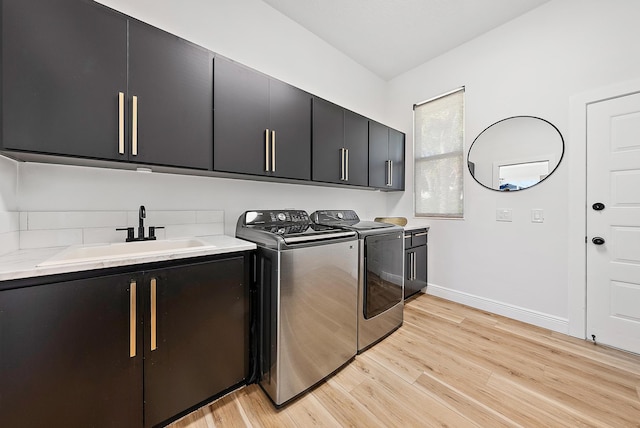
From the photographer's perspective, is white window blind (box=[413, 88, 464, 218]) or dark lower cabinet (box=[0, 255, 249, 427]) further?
white window blind (box=[413, 88, 464, 218])

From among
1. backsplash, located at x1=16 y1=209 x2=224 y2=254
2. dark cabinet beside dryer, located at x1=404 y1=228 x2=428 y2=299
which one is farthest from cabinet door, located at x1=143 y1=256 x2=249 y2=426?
dark cabinet beside dryer, located at x1=404 y1=228 x2=428 y2=299

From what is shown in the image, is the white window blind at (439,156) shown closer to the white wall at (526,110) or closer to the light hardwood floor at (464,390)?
the white wall at (526,110)

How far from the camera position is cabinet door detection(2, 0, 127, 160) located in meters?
1.03

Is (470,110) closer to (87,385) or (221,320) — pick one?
(221,320)

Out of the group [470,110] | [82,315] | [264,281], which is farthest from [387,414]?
A: [470,110]

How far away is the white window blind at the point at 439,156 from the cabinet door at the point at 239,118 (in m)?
2.29

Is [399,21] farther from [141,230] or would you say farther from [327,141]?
[141,230]

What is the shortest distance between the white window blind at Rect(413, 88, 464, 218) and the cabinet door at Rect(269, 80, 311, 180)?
6.06 feet

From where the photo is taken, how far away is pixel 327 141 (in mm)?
2338

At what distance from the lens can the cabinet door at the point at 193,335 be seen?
3.85ft

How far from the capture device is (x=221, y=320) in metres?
1.38

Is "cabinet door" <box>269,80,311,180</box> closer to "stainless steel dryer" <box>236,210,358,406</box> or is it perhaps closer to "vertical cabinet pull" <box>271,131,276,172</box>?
"vertical cabinet pull" <box>271,131,276,172</box>

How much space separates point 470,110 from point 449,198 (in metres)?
1.05

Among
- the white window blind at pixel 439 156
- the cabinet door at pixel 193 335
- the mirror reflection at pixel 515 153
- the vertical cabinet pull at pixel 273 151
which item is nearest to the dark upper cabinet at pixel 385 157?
the white window blind at pixel 439 156
